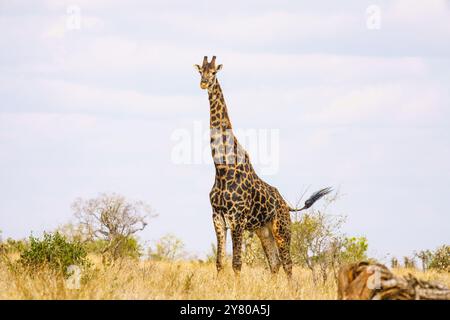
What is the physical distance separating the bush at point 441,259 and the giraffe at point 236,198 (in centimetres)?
1076

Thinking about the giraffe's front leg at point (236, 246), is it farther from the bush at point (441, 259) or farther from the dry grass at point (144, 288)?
the bush at point (441, 259)

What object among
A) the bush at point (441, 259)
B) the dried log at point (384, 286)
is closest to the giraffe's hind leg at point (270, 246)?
the dried log at point (384, 286)

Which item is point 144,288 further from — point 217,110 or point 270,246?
point 270,246

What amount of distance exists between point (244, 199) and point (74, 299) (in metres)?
5.43

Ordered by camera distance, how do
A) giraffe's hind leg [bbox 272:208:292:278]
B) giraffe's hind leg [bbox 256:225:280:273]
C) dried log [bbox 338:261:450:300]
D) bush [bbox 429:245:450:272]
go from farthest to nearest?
bush [bbox 429:245:450:272] → giraffe's hind leg [bbox 256:225:280:273] → giraffe's hind leg [bbox 272:208:292:278] → dried log [bbox 338:261:450:300]

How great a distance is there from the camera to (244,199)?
14.5m

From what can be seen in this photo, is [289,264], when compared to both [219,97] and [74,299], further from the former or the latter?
[74,299]

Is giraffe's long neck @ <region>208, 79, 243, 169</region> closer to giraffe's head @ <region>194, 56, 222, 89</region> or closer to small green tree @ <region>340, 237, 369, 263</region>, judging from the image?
giraffe's head @ <region>194, 56, 222, 89</region>

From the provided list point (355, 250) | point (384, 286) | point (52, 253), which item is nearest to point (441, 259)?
point (355, 250)

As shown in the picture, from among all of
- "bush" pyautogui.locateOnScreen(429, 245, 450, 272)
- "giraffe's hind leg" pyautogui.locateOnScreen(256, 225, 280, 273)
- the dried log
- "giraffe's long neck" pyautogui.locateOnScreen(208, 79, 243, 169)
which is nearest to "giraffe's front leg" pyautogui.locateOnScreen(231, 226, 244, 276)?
"giraffe's long neck" pyautogui.locateOnScreen(208, 79, 243, 169)

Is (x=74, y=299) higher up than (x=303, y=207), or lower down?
lower down

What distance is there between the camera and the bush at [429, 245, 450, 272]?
82.1 feet

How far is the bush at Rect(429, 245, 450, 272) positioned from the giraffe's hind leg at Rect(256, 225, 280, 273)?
10.6 m
